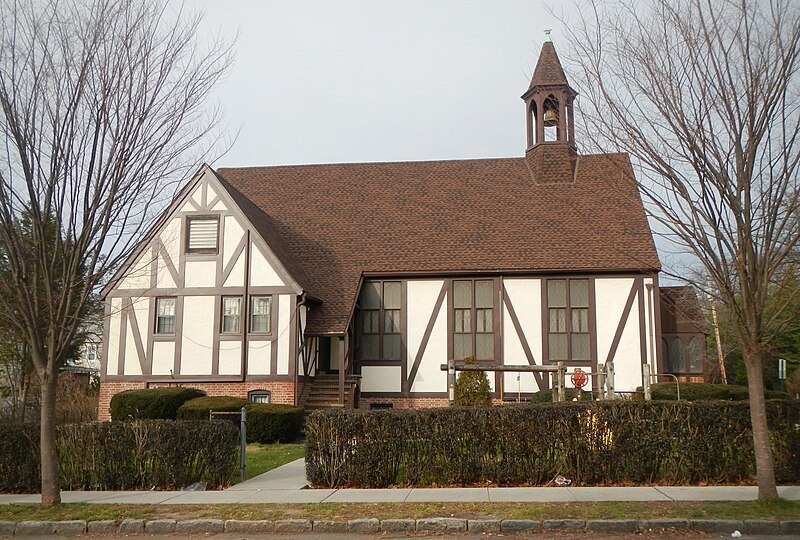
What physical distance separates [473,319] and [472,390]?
4686 millimetres

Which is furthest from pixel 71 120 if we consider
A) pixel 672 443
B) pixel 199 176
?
pixel 199 176

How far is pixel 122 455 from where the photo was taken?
12867mm

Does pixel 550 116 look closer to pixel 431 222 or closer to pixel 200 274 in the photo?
pixel 431 222

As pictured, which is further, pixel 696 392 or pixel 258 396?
pixel 258 396

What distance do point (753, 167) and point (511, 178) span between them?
18.6 metres

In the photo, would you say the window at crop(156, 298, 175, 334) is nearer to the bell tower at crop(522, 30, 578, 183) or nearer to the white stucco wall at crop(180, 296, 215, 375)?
the white stucco wall at crop(180, 296, 215, 375)

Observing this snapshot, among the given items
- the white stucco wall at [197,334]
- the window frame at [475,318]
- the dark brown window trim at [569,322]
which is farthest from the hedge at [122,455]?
the dark brown window trim at [569,322]

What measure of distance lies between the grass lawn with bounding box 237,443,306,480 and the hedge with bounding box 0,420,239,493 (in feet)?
4.57

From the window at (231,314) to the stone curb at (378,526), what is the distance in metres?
13.1

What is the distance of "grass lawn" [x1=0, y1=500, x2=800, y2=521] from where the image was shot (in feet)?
31.7

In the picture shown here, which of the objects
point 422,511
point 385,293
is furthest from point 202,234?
point 422,511

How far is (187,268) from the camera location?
77.4 feet

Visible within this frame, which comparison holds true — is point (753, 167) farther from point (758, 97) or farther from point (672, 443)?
point (672, 443)

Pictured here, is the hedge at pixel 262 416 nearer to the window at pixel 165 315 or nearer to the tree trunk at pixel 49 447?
the window at pixel 165 315
